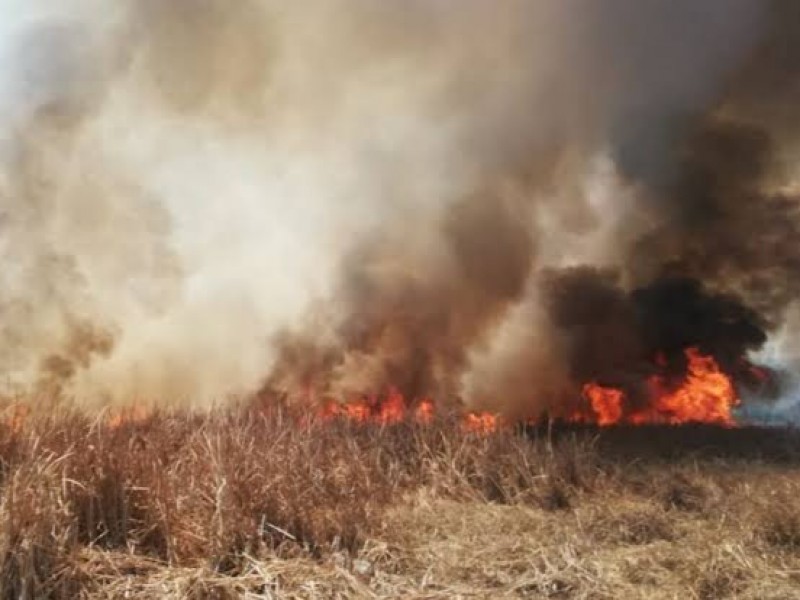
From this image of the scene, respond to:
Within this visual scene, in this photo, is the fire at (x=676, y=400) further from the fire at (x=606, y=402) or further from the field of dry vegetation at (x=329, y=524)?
the field of dry vegetation at (x=329, y=524)

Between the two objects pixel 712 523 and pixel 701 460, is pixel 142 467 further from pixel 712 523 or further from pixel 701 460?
pixel 701 460

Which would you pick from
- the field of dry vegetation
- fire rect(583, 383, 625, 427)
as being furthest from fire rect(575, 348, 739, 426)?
the field of dry vegetation

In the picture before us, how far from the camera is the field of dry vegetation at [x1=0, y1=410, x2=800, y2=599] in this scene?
19.6 ft

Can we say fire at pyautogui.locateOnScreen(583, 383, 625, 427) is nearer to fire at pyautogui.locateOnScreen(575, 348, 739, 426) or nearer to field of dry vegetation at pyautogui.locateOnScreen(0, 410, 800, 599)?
fire at pyautogui.locateOnScreen(575, 348, 739, 426)

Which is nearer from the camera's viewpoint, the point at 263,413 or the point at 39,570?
the point at 39,570

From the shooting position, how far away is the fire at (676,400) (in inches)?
894

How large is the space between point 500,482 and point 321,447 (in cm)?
240

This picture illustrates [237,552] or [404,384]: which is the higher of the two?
[404,384]

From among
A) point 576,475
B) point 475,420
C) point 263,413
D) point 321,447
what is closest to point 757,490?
point 576,475

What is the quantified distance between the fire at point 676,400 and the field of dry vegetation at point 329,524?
1254 centimetres

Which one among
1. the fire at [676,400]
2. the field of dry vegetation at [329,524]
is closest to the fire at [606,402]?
the fire at [676,400]

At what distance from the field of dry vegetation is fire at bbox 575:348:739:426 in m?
12.5

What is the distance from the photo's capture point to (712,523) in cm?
849

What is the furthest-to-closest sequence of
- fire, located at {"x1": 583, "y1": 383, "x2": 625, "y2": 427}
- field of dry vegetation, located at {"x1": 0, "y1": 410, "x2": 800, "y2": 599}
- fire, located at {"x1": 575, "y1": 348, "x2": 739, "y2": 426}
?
fire, located at {"x1": 583, "y1": 383, "x2": 625, "y2": 427} < fire, located at {"x1": 575, "y1": 348, "x2": 739, "y2": 426} < field of dry vegetation, located at {"x1": 0, "y1": 410, "x2": 800, "y2": 599}
